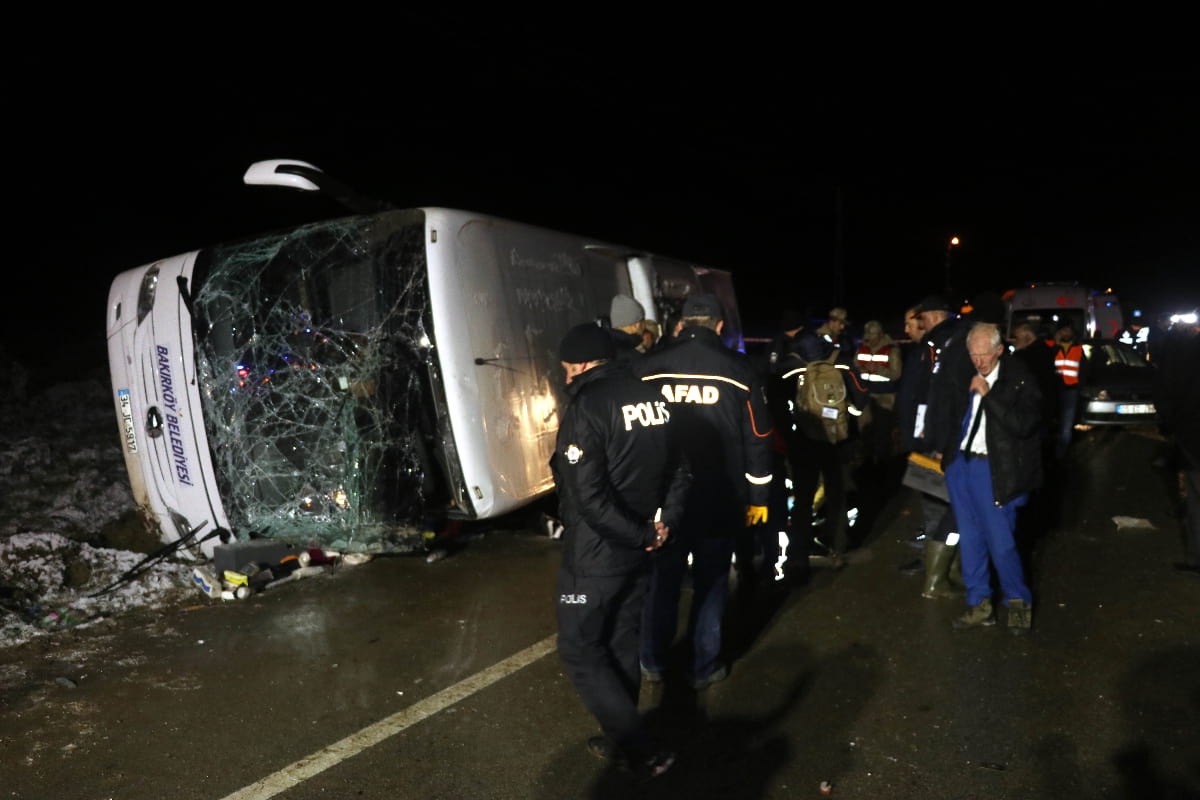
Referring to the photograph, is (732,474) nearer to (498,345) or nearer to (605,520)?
(605,520)

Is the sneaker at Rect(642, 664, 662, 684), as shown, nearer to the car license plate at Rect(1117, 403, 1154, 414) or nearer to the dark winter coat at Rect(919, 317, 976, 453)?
the dark winter coat at Rect(919, 317, 976, 453)

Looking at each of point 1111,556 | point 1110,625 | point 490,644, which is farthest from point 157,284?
point 1111,556

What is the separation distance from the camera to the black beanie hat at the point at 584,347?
3.56 meters

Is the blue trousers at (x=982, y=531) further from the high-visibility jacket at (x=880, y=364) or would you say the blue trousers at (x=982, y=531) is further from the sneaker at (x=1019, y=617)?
the high-visibility jacket at (x=880, y=364)

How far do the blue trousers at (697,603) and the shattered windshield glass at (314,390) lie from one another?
1.92 metres

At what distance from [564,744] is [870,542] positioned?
399cm

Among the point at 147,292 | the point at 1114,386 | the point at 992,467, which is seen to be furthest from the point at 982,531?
the point at 1114,386

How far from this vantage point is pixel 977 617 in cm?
504

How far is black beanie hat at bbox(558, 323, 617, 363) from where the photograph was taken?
140 inches

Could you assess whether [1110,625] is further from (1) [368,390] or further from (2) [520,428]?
(1) [368,390]

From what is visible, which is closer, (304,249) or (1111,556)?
(304,249)

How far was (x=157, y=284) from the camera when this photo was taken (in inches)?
237

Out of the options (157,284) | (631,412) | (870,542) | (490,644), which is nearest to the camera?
(631,412)

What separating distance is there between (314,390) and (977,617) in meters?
4.25
